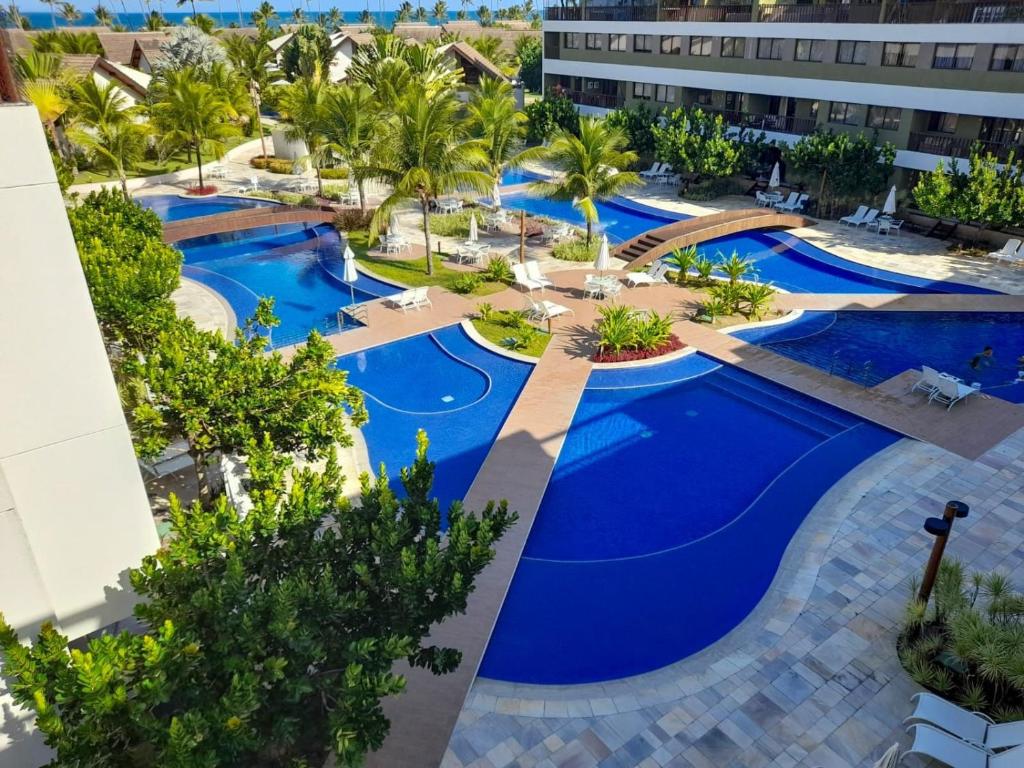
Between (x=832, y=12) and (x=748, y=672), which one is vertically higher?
(x=832, y=12)

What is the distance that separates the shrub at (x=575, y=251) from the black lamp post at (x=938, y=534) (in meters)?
18.1

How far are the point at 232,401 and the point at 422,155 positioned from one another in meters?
14.7

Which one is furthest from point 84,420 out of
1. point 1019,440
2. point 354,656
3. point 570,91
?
point 570,91

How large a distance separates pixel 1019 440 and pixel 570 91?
39.6 meters

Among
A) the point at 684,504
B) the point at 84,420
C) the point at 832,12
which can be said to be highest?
the point at 832,12

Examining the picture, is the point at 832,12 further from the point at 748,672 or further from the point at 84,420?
the point at 84,420

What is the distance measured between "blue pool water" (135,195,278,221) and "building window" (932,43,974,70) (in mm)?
29226

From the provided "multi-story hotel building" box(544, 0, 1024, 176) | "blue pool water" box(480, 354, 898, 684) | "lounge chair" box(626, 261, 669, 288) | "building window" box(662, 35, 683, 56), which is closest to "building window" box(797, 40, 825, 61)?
"multi-story hotel building" box(544, 0, 1024, 176)

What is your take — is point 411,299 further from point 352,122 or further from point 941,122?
point 941,122

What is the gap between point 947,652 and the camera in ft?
29.9

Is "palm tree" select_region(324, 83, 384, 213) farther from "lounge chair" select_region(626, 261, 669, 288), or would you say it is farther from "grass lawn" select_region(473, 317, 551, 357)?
"lounge chair" select_region(626, 261, 669, 288)

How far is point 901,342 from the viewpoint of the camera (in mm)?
19797

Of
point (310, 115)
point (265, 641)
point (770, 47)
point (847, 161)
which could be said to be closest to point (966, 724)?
point (265, 641)

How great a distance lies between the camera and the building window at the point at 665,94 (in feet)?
129
